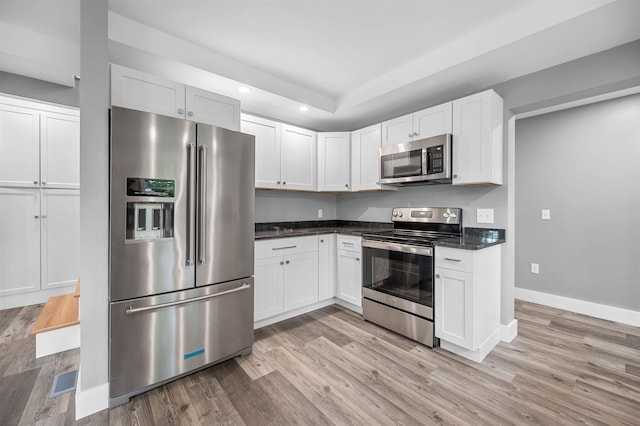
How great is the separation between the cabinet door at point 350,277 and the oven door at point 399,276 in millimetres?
121

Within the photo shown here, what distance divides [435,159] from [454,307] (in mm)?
1395

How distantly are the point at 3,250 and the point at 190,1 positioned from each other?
3574mm

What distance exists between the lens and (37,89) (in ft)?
10.1

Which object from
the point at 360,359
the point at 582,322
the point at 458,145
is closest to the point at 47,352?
the point at 360,359

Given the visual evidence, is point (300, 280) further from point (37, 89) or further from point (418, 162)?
point (37, 89)

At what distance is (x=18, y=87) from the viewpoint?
2986 millimetres

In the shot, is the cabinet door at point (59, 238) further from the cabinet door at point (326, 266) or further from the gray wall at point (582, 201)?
the gray wall at point (582, 201)

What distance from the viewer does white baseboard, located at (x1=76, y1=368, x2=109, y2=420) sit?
1659 millimetres

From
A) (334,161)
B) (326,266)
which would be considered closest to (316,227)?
(326,266)

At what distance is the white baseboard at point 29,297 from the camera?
3.20 metres

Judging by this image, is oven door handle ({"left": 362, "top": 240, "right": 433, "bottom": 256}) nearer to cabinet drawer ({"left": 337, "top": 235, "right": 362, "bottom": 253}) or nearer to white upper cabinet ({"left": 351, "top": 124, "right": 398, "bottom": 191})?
cabinet drawer ({"left": 337, "top": 235, "right": 362, "bottom": 253})

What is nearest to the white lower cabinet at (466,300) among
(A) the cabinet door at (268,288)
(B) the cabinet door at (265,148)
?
(A) the cabinet door at (268,288)

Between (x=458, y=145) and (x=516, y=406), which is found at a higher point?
(x=458, y=145)

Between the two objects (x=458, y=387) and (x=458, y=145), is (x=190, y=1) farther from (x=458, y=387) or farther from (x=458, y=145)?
(x=458, y=387)
